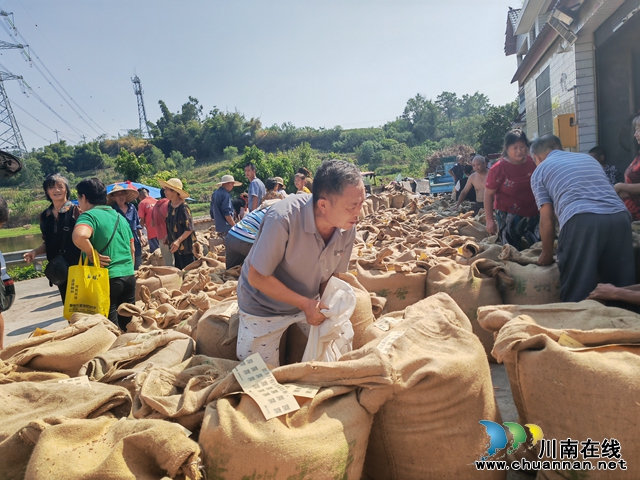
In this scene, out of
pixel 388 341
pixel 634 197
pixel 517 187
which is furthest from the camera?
pixel 517 187

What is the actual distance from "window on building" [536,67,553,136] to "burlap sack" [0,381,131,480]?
9.53 metres

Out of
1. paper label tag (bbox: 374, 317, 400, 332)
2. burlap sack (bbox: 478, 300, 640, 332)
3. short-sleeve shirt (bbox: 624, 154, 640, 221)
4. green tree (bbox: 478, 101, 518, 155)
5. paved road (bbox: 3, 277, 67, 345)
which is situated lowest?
paved road (bbox: 3, 277, 67, 345)

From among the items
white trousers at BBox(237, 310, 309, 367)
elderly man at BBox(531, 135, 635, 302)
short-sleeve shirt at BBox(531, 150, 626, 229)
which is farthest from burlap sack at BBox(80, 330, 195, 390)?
short-sleeve shirt at BBox(531, 150, 626, 229)

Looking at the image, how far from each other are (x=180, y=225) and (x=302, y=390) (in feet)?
13.0

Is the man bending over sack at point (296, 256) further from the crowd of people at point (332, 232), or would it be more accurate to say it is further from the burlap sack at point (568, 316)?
the burlap sack at point (568, 316)

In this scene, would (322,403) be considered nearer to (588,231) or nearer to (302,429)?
(302,429)

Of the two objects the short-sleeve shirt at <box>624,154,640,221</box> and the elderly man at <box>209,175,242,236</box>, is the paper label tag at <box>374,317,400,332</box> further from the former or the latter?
the elderly man at <box>209,175,242,236</box>

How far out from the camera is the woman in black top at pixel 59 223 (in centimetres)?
377

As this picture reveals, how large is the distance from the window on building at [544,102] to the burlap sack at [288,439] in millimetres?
9204

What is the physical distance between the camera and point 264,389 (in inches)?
61.1

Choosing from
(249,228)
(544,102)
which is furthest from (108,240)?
(544,102)

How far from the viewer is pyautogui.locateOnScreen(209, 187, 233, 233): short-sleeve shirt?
6168mm

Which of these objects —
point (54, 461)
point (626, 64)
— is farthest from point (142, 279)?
point (626, 64)

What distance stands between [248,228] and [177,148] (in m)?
66.6
